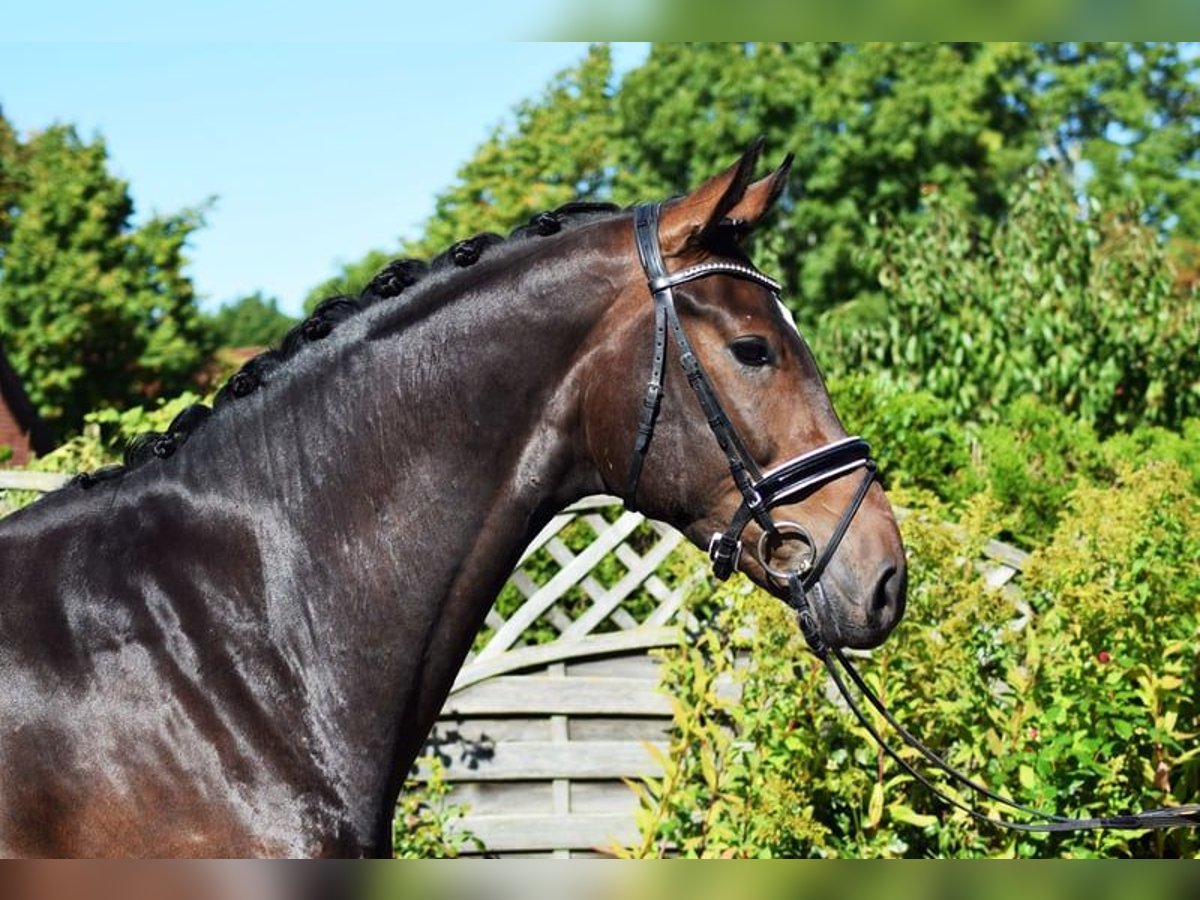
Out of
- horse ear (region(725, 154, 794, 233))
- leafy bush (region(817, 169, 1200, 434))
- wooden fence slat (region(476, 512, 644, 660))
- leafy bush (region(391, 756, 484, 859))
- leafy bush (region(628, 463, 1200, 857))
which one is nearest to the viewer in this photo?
horse ear (region(725, 154, 794, 233))

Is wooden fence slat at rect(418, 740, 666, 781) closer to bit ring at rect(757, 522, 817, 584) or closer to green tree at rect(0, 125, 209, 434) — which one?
bit ring at rect(757, 522, 817, 584)

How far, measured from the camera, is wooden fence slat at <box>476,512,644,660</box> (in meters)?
6.80

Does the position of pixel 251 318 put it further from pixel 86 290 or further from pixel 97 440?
pixel 97 440

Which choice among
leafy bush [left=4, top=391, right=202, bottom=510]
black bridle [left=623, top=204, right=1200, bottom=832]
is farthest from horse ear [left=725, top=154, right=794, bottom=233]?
leafy bush [left=4, top=391, right=202, bottom=510]

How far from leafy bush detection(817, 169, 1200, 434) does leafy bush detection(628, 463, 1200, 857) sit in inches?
258

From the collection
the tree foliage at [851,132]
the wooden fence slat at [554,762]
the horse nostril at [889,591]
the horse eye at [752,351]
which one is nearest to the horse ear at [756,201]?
the horse eye at [752,351]

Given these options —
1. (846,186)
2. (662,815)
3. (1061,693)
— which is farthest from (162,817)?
(846,186)

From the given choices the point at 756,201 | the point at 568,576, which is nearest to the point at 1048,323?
the point at 568,576

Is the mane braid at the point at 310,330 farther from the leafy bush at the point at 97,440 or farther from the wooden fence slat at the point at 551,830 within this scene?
the leafy bush at the point at 97,440

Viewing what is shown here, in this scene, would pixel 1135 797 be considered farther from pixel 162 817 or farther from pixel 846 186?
pixel 846 186

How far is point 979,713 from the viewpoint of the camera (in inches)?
203

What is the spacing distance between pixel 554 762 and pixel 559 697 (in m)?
0.30

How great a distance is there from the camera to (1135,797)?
5.07m

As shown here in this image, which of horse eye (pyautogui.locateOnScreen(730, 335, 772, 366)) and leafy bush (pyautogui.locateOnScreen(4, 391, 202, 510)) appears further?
leafy bush (pyautogui.locateOnScreen(4, 391, 202, 510))
